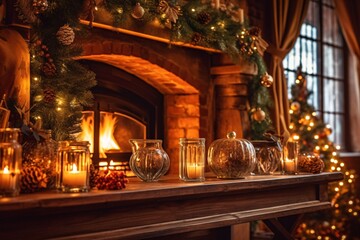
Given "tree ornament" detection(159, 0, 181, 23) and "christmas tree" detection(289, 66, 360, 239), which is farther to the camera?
"christmas tree" detection(289, 66, 360, 239)

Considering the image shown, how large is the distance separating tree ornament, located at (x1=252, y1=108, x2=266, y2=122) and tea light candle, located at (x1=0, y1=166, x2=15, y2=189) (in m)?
2.23

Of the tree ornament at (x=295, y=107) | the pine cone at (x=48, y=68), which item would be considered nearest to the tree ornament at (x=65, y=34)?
the pine cone at (x=48, y=68)

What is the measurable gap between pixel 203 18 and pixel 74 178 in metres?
1.56

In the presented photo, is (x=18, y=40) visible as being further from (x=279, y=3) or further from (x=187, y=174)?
(x=279, y=3)

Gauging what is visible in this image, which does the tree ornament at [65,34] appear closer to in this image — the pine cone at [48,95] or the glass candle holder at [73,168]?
the pine cone at [48,95]

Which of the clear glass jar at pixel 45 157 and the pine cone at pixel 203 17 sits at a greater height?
the pine cone at pixel 203 17

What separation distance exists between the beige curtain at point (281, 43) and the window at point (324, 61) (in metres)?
0.71

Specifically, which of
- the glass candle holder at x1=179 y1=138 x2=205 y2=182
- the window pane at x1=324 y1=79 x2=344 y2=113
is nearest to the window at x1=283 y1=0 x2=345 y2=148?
the window pane at x1=324 y1=79 x2=344 y2=113

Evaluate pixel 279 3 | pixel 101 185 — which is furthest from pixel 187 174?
pixel 279 3

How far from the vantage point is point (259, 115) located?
3.80m

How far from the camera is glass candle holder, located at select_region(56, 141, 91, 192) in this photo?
201 cm

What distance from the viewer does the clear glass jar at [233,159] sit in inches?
103

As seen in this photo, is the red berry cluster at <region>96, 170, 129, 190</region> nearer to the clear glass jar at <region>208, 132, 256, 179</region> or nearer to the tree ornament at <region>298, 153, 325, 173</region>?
the clear glass jar at <region>208, 132, 256, 179</region>

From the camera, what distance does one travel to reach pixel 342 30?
19.5 feet
